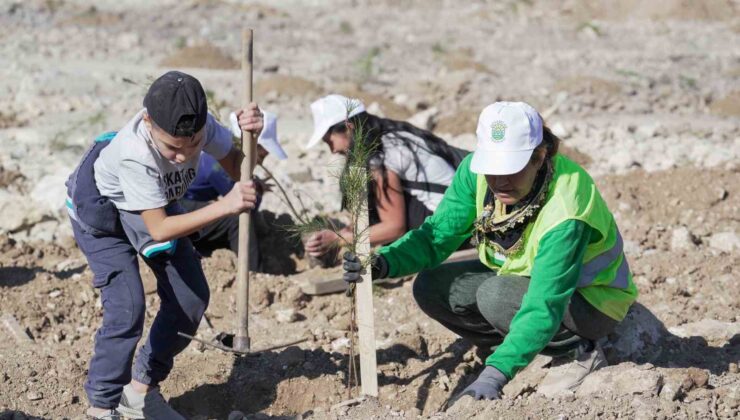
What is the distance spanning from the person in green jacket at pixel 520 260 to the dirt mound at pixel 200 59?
952 centimetres

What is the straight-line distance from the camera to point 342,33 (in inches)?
683

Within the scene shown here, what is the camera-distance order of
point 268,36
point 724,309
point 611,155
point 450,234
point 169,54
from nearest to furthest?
point 450,234 → point 724,309 → point 611,155 → point 169,54 → point 268,36

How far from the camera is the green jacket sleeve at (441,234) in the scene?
13.7 ft

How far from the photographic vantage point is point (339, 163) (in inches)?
219

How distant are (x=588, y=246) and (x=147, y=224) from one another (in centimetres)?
171

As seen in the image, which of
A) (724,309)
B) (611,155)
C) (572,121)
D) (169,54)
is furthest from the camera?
(169,54)

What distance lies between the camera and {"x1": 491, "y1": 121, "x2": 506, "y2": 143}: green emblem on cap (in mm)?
3608

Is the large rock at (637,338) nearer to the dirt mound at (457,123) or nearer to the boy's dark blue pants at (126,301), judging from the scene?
the boy's dark blue pants at (126,301)

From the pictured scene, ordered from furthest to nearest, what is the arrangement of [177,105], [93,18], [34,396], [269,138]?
[93,18], [269,138], [34,396], [177,105]

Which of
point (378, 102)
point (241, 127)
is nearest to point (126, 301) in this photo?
point (241, 127)

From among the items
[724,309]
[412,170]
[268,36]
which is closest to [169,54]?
[268,36]

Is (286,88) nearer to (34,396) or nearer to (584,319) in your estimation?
(34,396)

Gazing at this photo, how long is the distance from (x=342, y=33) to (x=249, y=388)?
524 inches

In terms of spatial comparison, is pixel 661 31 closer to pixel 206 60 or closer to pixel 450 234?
pixel 206 60
